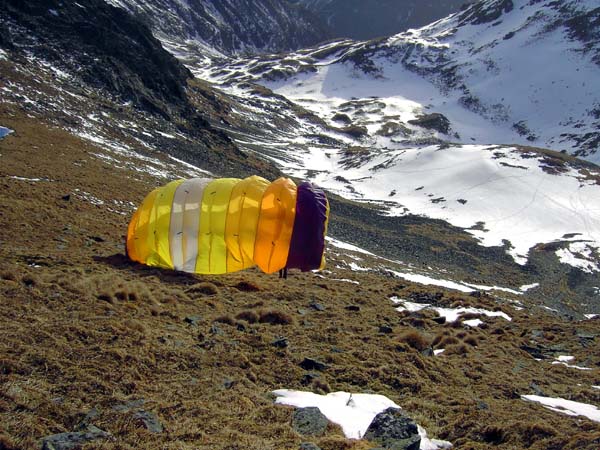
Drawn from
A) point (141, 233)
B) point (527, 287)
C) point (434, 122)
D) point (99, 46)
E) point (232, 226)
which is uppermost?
point (99, 46)

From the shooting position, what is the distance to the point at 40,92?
41.1 m

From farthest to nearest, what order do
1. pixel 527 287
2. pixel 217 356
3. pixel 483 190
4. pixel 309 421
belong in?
pixel 483 190, pixel 527 287, pixel 217 356, pixel 309 421

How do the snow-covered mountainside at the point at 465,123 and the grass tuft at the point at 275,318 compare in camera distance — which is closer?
the grass tuft at the point at 275,318

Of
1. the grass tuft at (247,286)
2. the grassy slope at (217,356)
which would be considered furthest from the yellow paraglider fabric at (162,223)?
the grass tuft at (247,286)

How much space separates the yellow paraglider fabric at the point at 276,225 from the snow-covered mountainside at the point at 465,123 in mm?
37894

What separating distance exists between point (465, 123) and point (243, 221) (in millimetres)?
143566

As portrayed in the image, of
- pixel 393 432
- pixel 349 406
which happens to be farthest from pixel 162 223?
pixel 393 432

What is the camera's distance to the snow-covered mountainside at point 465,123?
61875 mm

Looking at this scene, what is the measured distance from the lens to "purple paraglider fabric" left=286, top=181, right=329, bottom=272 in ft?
45.3

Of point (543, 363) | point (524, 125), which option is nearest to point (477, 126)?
point (524, 125)

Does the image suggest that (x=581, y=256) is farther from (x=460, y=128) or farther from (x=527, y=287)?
(x=460, y=128)

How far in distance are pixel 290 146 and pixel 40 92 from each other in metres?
55.7

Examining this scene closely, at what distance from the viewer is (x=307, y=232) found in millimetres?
13797

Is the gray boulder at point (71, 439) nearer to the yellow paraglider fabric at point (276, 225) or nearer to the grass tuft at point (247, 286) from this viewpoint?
the yellow paraglider fabric at point (276, 225)
